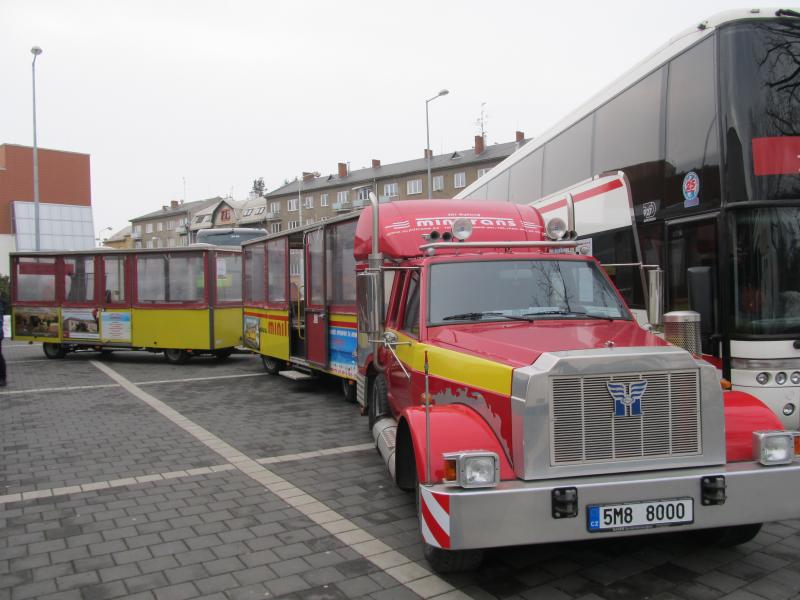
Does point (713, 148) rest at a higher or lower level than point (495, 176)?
lower

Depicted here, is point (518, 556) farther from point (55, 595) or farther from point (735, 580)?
point (55, 595)

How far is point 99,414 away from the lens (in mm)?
9844

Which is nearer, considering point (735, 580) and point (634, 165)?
point (735, 580)

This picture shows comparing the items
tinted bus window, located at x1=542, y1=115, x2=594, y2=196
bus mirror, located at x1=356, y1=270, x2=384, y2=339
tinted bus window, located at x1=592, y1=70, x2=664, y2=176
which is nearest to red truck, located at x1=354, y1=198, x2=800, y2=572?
bus mirror, located at x1=356, y1=270, x2=384, y2=339

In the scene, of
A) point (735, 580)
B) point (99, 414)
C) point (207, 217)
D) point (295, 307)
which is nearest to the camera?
point (735, 580)

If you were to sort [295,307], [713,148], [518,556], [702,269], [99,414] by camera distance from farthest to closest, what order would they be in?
[295,307] → [99,414] → [713,148] → [702,269] → [518,556]

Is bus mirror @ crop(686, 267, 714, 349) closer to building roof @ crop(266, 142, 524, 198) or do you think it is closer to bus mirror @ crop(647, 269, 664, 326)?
bus mirror @ crop(647, 269, 664, 326)

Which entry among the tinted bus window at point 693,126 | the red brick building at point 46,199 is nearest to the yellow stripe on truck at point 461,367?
the tinted bus window at point 693,126

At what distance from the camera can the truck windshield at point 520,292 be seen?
17.3 feet

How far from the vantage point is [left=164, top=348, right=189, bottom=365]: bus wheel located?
54.1 ft

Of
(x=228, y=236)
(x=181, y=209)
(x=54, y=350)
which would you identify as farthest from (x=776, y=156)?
(x=181, y=209)

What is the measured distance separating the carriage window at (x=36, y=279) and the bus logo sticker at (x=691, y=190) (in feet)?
53.0

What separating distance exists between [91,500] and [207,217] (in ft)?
329

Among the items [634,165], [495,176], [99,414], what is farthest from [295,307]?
[634,165]
